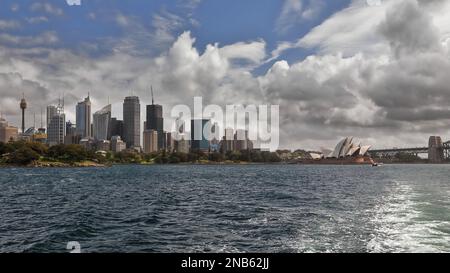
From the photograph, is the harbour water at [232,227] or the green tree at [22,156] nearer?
the harbour water at [232,227]

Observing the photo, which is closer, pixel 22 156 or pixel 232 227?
pixel 232 227

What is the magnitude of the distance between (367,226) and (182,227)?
30.8 ft

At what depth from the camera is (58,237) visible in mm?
18375

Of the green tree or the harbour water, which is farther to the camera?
the green tree

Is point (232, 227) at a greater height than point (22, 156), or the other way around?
point (22, 156)

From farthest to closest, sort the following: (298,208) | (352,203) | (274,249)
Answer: (352,203) < (298,208) < (274,249)

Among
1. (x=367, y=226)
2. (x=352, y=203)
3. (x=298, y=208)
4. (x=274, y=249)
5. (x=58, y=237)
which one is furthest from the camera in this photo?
(x=352, y=203)
